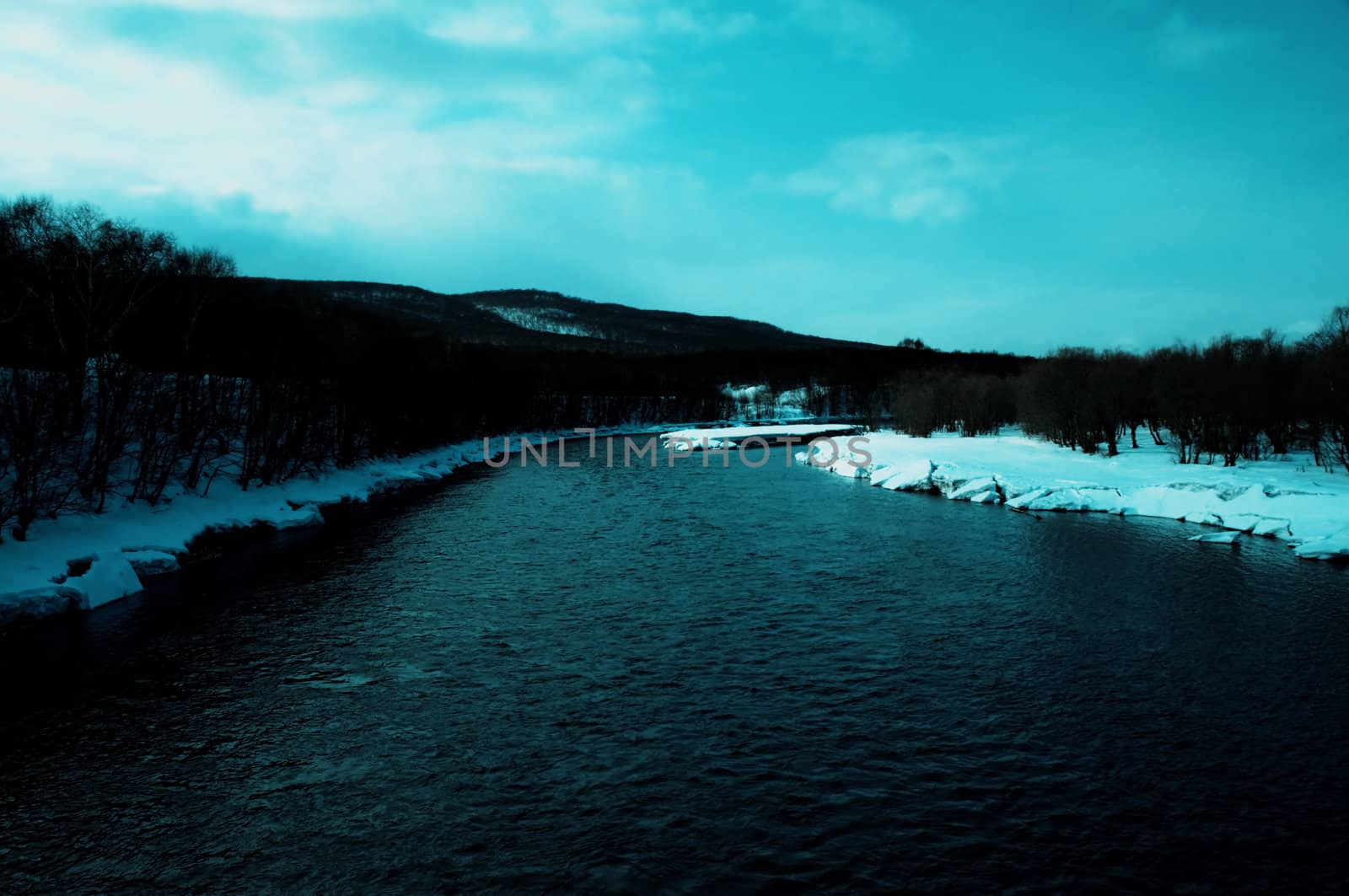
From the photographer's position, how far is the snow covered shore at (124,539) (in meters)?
19.9

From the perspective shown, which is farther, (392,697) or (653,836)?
(392,697)

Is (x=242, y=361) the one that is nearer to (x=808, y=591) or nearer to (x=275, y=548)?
(x=275, y=548)

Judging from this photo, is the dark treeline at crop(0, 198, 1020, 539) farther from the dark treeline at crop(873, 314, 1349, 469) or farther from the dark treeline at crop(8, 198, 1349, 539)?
the dark treeline at crop(873, 314, 1349, 469)

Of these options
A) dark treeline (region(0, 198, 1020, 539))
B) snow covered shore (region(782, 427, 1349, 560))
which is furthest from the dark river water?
dark treeline (region(0, 198, 1020, 539))

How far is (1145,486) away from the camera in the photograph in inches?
1421

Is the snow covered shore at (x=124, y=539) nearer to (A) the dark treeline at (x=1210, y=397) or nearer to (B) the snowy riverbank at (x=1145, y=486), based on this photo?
(B) the snowy riverbank at (x=1145, y=486)

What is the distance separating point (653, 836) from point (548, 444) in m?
87.4

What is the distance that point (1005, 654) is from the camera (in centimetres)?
1577

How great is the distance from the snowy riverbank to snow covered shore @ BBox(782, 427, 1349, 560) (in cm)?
5

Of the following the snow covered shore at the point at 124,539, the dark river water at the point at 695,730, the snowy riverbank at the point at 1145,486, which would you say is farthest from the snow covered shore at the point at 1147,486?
the snow covered shore at the point at 124,539

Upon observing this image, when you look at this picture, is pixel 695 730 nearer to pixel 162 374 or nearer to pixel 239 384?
pixel 162 374

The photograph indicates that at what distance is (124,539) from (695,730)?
24.2m

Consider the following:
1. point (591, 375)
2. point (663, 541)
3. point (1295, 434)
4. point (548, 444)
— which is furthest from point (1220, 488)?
point (591, 375)

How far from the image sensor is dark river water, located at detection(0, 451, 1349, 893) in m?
8.96
